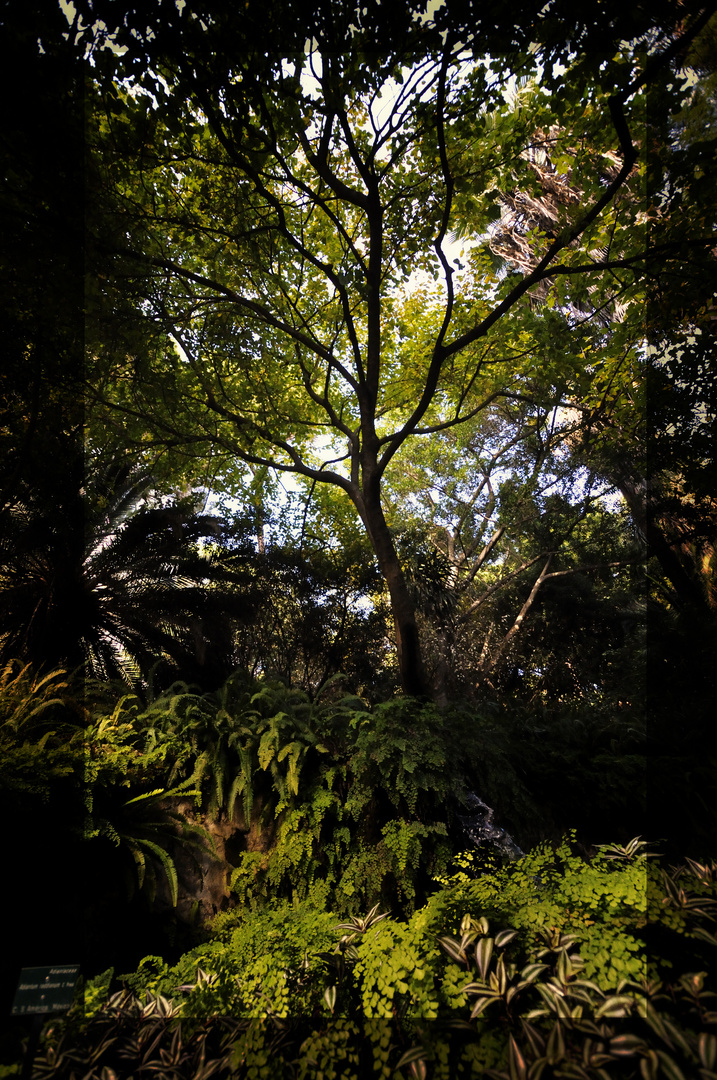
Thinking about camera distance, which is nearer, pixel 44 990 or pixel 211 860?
pixel 44 990

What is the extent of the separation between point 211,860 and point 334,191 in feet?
18.2

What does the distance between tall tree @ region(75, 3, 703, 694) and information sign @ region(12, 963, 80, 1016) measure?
3.44 meters

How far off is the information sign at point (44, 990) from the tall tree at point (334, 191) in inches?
136

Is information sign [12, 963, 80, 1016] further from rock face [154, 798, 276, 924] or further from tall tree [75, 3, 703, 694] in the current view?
tall tree [75, 3, 703, 694]

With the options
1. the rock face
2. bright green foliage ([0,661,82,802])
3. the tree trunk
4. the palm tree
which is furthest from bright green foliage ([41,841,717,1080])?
the palm tree

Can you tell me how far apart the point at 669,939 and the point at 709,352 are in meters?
4.67

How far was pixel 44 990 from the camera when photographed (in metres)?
1.69

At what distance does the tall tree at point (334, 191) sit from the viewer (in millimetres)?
2957

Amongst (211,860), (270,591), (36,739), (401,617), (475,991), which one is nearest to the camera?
(475,991)

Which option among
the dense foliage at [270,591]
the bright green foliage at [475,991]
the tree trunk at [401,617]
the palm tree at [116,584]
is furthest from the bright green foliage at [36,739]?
the tree trunk at [401,617]

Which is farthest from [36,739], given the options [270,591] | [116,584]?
[270,591]

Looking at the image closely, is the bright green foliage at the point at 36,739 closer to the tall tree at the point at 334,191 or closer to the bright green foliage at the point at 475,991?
the bright green foliage at the point at 475,991

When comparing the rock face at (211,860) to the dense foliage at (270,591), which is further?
the rock face at (211,860)

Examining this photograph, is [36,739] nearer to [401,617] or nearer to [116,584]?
[116,584]
